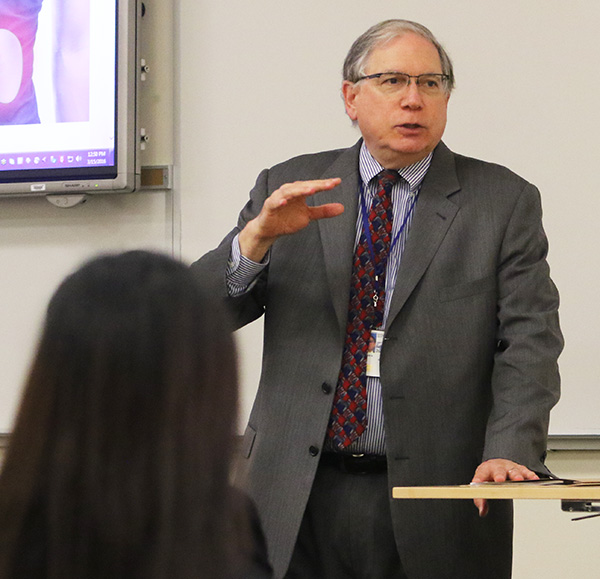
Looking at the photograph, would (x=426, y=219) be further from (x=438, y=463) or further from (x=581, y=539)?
(x=581, y=539)

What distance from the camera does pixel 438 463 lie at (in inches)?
88.1

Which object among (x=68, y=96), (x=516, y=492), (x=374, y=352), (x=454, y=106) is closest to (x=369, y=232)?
(x=374, y=352)

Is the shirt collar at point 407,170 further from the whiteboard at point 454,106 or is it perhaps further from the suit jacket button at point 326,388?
the whiteboard at point 454,106

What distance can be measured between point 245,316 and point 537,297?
683 millimetres

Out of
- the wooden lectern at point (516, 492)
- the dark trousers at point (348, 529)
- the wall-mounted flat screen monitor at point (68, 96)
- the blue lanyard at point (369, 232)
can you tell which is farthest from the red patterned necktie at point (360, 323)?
the wall-mounted flat screen monitor at point (68, 96)

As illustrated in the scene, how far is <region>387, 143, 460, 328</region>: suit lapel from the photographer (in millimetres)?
2234

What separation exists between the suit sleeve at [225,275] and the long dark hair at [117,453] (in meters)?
1.24

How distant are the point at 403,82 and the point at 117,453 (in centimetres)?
162

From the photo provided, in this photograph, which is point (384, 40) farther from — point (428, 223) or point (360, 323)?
point (360, 323)

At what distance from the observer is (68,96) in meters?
3.71

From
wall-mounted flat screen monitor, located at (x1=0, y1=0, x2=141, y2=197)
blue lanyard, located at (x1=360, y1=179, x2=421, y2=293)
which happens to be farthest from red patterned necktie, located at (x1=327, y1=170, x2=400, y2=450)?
wall-mounted flat screen monitor, located at (x1=0, y1=0, x2=141, y2=197)

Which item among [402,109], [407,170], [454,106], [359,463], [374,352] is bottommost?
[359,463]

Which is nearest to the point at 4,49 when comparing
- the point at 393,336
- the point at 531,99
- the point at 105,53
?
the point at 105,53

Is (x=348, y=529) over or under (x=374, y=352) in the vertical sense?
under
